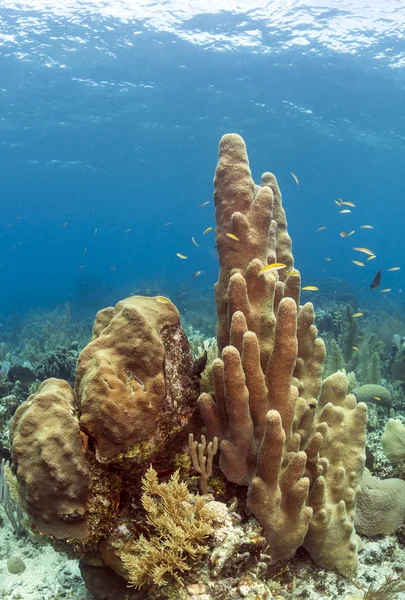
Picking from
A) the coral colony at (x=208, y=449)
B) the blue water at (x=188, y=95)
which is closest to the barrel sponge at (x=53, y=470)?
the coral colony at (x=208, y=449)

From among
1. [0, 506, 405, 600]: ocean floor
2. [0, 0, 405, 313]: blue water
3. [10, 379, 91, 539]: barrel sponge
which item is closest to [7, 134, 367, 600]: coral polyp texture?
[10, 379, 91, 539]: barrel sponge

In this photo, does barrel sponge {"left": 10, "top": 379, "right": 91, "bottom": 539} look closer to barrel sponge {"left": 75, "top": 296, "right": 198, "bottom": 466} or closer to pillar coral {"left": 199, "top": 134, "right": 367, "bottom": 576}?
barrel sponge {"left": 75, "top": 296, "right": 198, "bottom": 466}

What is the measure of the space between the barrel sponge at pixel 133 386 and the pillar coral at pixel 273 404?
1.31 feet

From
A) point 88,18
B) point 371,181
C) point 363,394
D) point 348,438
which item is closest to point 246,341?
point 348,438

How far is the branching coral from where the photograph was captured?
2.93m

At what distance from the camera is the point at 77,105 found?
3097 centimetres

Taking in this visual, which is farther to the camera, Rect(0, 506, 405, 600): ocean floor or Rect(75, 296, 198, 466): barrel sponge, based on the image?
Rect(0, 506, 405, 600): ocean floor

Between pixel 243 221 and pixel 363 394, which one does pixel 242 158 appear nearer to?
pixel 243 221

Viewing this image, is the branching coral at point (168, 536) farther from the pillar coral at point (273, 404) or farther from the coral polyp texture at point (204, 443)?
the pillar coral at point (273, 404)

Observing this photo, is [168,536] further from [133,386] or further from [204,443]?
[133,386]

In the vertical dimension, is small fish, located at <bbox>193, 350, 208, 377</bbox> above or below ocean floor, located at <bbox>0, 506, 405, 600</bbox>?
above

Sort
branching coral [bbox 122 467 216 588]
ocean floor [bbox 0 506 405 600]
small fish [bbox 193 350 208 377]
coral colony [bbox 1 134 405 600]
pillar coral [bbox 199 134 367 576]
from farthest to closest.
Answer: small fish [bbox 193 350 208 377] → ocean floor [bbox 0 506 405 600] → pillar coral [bbox 199 134 367 576] → coral colony [bbox 1 134 405 600] → branching coral [bbox 122 467 216 588]

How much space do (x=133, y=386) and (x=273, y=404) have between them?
124cm

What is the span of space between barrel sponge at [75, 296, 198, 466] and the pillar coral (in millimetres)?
400
